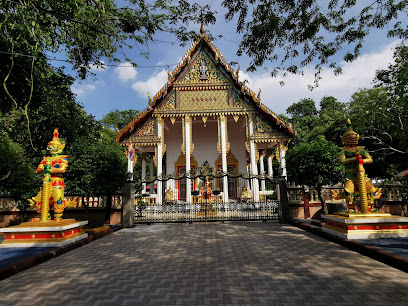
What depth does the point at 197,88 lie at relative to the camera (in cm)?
1560

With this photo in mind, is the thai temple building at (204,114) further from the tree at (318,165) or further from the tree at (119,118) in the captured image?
the tree at (119,118)

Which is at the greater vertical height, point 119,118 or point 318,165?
point 119,118

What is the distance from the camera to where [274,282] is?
11.3ft

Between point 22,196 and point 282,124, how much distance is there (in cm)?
1397

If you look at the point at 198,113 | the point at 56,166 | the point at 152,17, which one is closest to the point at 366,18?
the point at 152,17

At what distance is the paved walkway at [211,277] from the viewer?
118 inches

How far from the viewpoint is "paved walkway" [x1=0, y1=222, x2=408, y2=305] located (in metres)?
3.00

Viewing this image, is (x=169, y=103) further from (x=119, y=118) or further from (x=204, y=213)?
(x=119, y=118)

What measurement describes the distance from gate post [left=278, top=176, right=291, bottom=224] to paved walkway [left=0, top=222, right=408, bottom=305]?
11.9 ft

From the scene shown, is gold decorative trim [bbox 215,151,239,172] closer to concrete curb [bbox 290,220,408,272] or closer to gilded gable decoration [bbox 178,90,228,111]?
gilded gable decoration [bbox 178,90,228,111]

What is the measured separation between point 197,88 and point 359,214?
481 inches

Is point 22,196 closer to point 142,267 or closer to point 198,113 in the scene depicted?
point 142,267

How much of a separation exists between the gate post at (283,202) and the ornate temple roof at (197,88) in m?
5.84

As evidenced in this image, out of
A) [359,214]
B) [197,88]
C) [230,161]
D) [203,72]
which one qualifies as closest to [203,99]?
[197,88]
